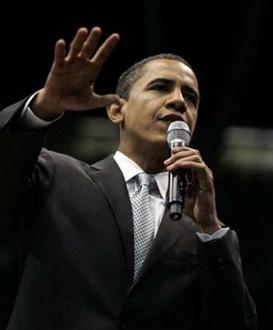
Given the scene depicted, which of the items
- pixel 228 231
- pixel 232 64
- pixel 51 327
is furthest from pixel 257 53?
pixel 51 327

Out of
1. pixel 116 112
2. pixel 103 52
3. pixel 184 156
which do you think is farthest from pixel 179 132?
pixel 116 112

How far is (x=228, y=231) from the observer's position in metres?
1.67

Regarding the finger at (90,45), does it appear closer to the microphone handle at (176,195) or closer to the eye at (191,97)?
the microphone handle at (176,195)

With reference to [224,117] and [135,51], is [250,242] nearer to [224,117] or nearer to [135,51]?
[224,117]

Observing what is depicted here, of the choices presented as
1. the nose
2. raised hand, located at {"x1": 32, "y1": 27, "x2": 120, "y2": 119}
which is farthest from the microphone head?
raised hand, located at {"x1": 32, "y1": 27, "x2": 120, "y2": 119}

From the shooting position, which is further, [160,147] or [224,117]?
[224,117]

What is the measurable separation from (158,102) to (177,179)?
0.43 metres

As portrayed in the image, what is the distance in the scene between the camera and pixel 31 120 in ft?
5.10

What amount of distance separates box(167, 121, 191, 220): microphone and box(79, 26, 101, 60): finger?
11.4 inches

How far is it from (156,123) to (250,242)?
3.05 meters

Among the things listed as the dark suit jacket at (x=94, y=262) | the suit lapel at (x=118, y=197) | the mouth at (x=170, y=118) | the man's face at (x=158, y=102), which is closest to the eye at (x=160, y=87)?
the man's face at (x=158, y=102)

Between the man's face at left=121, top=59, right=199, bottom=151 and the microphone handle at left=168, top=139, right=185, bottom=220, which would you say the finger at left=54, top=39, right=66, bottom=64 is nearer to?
the microphone handle at left=168, top=139, right=185, bottom=220

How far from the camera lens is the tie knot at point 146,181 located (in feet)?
6.01

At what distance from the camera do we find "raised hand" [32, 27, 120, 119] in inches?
58.9
